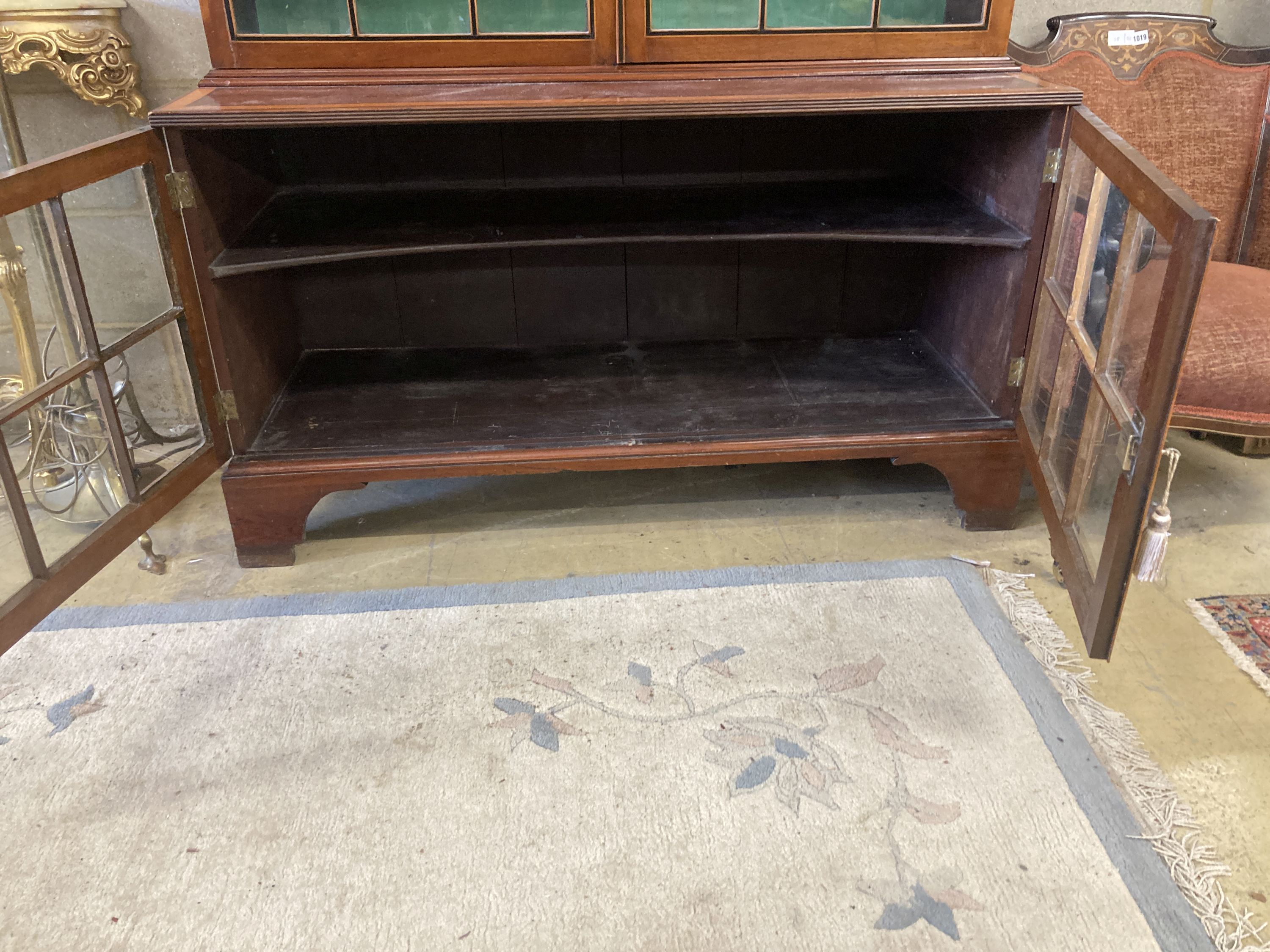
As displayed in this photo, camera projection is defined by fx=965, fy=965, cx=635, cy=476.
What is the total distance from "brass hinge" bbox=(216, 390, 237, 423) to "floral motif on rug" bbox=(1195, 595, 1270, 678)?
70.9 inches

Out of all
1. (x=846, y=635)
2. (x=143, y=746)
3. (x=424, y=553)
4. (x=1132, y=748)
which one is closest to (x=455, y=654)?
(x=424, y=553)

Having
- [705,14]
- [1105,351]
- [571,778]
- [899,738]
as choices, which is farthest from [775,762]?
[705,14]

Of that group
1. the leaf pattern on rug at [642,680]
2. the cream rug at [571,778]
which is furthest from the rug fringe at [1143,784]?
the leaf pattern on rug at [642,680]

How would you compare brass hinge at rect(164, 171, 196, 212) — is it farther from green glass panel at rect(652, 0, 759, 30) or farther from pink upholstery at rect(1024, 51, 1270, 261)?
pink upholstery at rect(1024, 51, 1270, 261)

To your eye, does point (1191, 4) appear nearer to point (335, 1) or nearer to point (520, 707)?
point (335, 1)

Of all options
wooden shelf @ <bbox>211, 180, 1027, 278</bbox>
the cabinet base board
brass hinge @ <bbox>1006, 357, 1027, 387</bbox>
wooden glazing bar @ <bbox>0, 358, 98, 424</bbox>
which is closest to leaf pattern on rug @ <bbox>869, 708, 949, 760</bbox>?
the cabinet base board

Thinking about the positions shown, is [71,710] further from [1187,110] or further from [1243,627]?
[1187,110]

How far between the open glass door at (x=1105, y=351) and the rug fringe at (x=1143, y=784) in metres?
0.18

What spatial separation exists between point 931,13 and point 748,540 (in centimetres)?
104

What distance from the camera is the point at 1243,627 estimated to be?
1.69 meters

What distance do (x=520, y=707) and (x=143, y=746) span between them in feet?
1.87

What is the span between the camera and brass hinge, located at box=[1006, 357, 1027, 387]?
183 centimetres

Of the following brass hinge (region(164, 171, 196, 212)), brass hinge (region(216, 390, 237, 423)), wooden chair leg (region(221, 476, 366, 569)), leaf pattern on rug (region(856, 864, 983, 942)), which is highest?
brass hinge (region(164, 171, 196, 212))

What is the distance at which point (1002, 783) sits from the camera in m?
1.37
